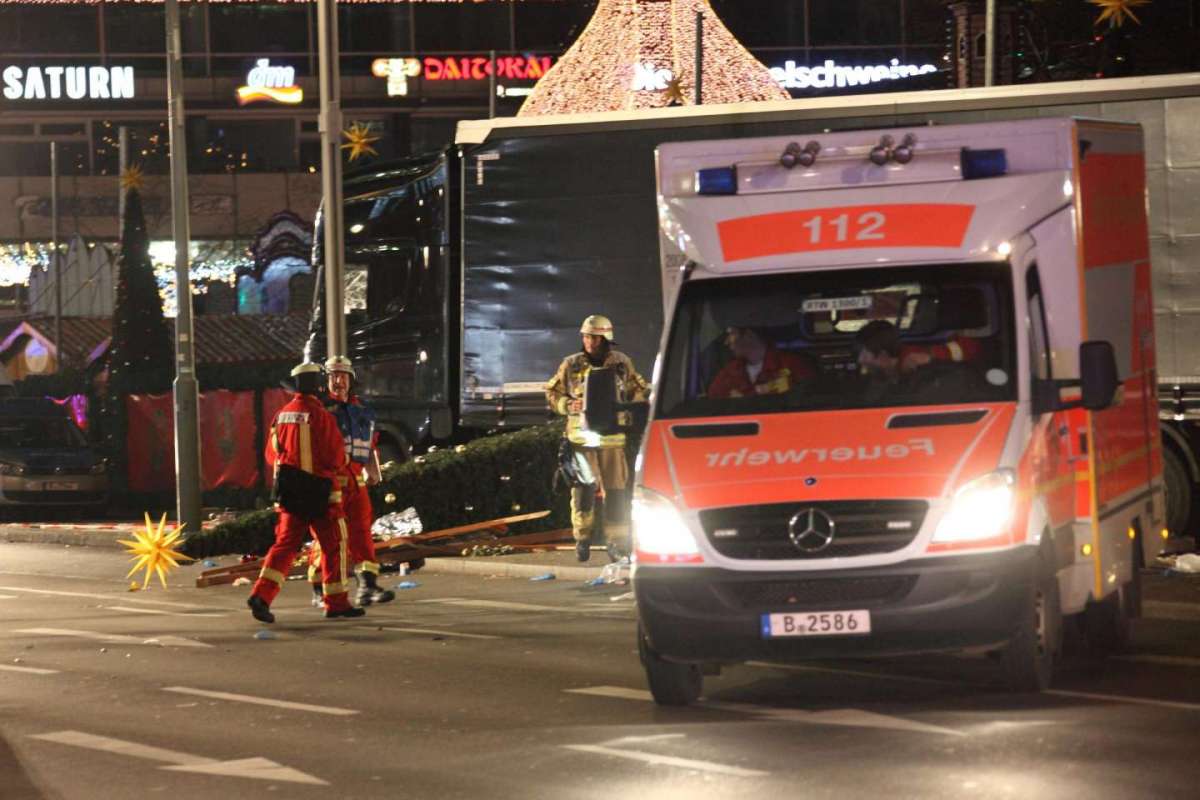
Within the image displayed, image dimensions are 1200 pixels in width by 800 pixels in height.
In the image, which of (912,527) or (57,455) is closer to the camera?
(912,527)

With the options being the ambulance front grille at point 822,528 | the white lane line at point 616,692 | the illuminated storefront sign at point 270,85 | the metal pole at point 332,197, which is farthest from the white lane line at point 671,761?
the illuminated storefront sign at point 270,85

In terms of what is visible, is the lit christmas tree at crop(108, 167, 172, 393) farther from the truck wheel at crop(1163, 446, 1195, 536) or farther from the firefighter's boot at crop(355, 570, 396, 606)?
the truck wheel at crop(1163, 446, 1195, 536)

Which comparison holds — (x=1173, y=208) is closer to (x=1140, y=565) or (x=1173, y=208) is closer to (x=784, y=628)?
(x=1140, y=565)

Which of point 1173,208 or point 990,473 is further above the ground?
point 1173,208

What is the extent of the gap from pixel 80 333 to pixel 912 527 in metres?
45.3

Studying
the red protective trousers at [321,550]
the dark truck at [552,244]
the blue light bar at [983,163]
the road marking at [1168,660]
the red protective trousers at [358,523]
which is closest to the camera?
the blue light bar at [983,163]

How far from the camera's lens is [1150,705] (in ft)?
33.5

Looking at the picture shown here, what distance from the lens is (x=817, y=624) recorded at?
32.6 feet

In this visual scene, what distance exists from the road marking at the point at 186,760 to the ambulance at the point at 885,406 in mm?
1843

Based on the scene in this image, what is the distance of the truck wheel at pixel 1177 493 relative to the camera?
17625 millimetres

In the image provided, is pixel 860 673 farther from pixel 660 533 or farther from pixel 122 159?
pixel 122 159

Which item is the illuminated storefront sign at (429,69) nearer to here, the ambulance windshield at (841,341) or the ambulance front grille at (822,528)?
the ambulance windshield at (841,341)

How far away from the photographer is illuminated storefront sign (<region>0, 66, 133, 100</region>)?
7194cm

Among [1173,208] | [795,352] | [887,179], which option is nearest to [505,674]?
[795,352]
